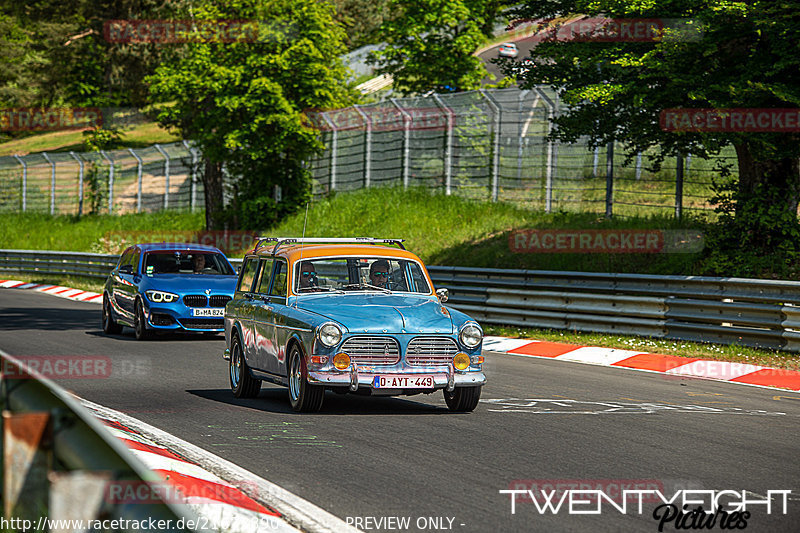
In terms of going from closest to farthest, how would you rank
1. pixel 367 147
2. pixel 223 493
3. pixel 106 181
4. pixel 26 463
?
pixel 26 463 < pixel 223 493 < pixel 367 147 < pixel 106 181

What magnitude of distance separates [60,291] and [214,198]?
7.69 meters

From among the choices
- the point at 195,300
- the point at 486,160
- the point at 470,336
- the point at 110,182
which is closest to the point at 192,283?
the point at 195,300

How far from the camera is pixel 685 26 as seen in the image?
51.6ft

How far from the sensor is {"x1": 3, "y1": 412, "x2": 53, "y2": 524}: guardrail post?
3.05 m

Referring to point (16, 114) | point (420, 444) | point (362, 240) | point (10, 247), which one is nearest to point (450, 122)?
point (362, 240)

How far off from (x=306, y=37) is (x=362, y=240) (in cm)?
2256

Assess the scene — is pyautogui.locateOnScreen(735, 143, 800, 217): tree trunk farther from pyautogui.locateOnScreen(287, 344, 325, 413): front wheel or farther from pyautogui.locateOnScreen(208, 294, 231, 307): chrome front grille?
pyautogui.locateOnScreen(287, 344, 325, 413): front wheel

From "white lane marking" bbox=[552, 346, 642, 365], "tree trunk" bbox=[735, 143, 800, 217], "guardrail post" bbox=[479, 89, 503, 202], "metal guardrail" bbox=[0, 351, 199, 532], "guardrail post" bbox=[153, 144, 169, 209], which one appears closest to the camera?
"metal guardrail" bbox=[0, 351, 199, 532]

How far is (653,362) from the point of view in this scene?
1510 cm

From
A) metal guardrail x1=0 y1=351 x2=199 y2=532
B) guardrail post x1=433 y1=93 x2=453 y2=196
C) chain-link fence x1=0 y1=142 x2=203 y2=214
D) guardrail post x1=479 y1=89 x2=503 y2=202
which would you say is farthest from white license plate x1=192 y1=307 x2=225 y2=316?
chain-link fence x1=0 y1=142 x2=203 y2=214

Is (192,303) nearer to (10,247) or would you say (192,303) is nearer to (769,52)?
(769,52)
